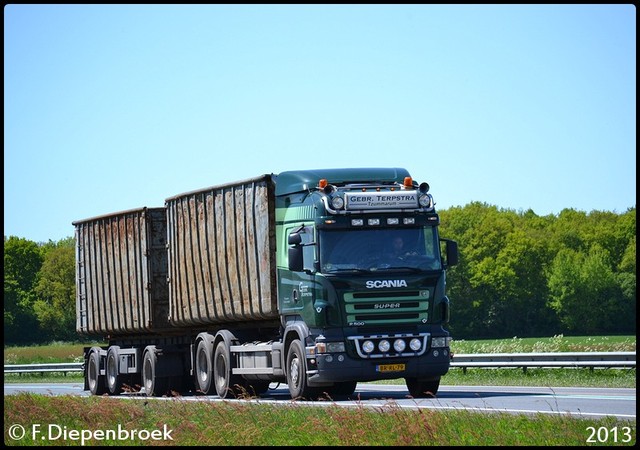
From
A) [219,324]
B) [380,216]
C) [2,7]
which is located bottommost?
[219,324]

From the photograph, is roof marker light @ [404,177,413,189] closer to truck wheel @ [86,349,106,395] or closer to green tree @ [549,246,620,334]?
truck wheel @ [86,349,106,395]

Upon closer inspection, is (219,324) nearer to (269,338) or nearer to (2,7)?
(269,338)

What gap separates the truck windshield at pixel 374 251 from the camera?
21.3 m

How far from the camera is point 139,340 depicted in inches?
1187

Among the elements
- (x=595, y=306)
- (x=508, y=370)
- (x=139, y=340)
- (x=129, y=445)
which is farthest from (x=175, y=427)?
(x=595, y=306)

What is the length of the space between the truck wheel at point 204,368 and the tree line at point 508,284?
7817cm

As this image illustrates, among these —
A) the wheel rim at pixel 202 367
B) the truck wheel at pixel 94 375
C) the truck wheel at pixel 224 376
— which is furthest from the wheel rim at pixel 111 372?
the truck wheel at pixel 224 376

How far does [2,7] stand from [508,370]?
19631 mm

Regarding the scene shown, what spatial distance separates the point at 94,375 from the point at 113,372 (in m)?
1.34

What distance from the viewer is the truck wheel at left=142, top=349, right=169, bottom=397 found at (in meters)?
28.0

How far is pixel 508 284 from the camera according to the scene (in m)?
119

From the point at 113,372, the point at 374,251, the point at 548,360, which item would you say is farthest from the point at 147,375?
the point at 548,360

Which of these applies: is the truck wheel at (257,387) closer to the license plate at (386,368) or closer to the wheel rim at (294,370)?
the wheel rim at (294,370)

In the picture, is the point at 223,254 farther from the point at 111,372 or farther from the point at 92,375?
the point at 92,375
